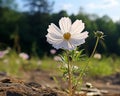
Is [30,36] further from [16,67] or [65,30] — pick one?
[65,30]

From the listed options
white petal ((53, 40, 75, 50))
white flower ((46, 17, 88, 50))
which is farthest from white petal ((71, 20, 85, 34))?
white petal ((53, 40, 75, 50))

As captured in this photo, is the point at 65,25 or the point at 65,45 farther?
the point at 65,25

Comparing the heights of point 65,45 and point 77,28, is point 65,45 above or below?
below

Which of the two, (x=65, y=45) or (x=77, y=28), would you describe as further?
(x=77, y=28)

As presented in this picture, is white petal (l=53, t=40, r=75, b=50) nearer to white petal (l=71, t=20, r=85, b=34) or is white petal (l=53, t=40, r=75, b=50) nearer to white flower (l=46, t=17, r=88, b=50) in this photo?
white flower (l=46, t=17, r=88, b=50)

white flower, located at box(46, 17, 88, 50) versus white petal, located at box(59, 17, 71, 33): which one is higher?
white petal, located at box(59, 17, 71, 33)

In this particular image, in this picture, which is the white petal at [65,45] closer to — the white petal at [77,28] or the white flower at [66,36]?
the white flower at [66,36]

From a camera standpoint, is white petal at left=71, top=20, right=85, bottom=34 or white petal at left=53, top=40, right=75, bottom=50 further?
white petal at left=71, top=20, right=85, bottom=34

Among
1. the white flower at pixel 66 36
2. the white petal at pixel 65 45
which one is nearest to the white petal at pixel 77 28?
the white flower at pixel 66 36
